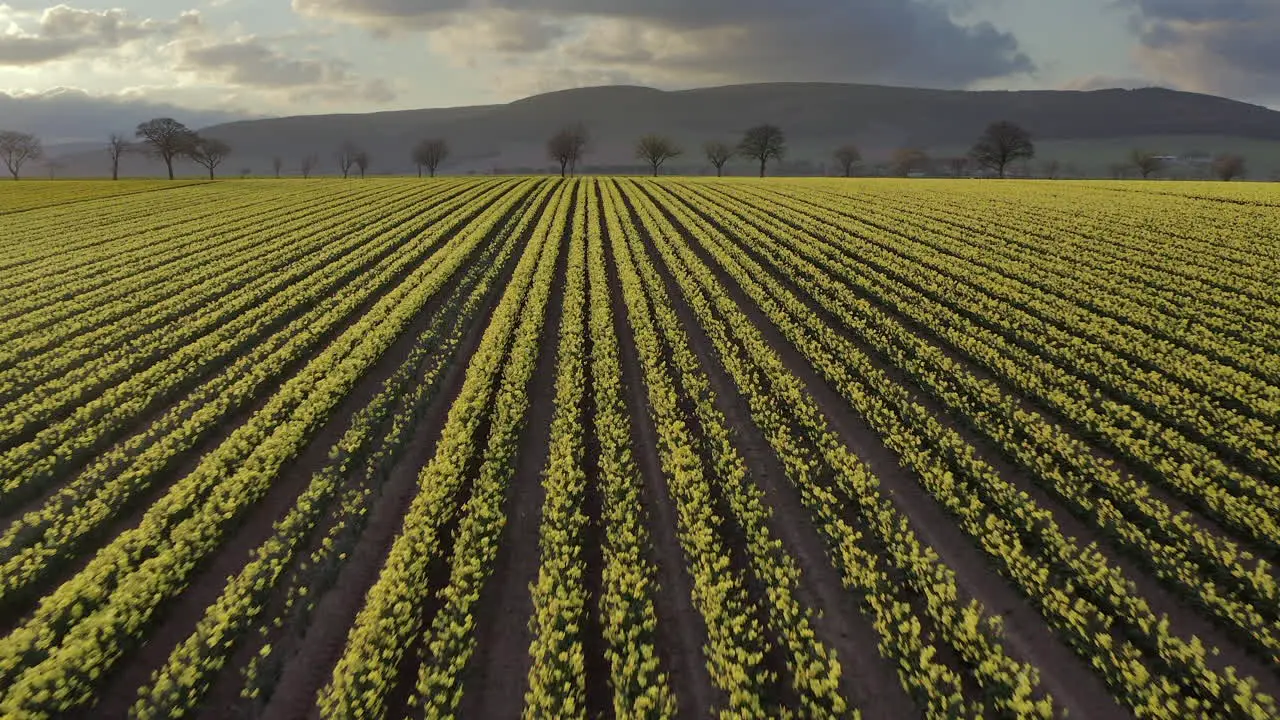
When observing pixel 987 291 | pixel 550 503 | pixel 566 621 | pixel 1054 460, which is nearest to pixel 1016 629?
pixel 1054 460

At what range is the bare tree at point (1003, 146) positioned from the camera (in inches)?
3959

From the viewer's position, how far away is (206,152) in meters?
102

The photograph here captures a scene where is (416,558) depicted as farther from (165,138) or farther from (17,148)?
(17,148)

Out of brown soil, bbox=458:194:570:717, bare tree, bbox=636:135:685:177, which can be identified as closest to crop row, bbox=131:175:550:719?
brown soil, bbox=458:194:570:717

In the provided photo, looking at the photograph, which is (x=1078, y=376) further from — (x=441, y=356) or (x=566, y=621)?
(x=441, y=356)

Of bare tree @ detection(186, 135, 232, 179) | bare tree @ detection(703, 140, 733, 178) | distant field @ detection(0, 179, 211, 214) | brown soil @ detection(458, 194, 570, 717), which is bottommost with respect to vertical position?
brown soil @ detection(458, 194, 570, 717)

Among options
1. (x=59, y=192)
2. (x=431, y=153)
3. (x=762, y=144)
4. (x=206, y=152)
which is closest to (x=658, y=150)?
(x=762, y=144)

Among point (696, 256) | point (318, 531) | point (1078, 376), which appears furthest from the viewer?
point (696, 256)

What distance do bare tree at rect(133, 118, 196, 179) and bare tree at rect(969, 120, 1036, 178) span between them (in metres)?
131

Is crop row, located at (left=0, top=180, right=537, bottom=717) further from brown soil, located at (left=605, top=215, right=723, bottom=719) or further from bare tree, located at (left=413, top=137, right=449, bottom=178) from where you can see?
bare tree, located at (left=413, top=137, right=449, bottom=178)

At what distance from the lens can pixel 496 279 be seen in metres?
29.1

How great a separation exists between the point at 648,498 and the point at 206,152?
123 m

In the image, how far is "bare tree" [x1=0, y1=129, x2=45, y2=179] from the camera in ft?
379

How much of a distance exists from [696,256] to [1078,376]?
19.6 metres
